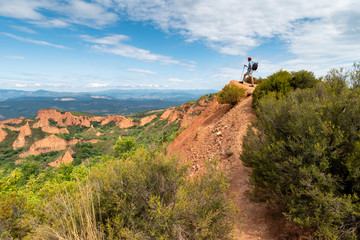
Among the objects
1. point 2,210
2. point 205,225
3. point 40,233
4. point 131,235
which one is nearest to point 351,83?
point 205,225

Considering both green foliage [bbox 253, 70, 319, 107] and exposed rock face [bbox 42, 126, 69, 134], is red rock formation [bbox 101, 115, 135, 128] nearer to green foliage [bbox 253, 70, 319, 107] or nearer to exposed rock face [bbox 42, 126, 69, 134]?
exposed rock face [bbox 42, 126, 69, 134]

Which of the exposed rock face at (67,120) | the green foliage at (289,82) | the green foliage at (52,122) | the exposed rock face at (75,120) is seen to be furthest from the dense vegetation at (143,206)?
the exposed rock face at (75,120)

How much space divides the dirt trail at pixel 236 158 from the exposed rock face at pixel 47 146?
7091 cm

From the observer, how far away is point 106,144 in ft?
203

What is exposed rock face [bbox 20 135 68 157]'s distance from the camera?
60972mm

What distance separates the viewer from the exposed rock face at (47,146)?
60972 mm

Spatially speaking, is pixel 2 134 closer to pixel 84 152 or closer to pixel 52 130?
pixel 52 130

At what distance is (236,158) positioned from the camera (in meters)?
8.13

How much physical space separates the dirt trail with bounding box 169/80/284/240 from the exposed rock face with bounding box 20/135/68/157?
7091 cm

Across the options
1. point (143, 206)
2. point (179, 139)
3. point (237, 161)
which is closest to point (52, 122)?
point (179, 139)

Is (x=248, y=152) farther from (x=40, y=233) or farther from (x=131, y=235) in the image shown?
(x=40, y=233)

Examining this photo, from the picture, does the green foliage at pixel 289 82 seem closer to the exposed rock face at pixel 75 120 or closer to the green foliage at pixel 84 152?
the green foliage at pixel 84 152

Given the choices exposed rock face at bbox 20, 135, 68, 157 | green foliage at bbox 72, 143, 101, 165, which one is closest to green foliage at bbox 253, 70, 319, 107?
green foliage at bbox 72, 143, 101, 165

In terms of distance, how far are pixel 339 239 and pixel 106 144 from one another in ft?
217
